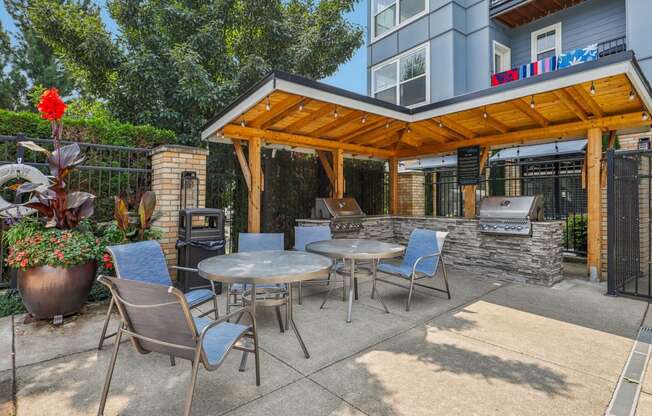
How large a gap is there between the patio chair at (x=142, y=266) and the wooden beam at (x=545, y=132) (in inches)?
237

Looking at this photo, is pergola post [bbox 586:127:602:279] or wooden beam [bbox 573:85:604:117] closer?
wooden beam [bbox 573:85:604:117]

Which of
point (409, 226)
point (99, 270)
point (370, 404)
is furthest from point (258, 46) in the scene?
point (370, 404)

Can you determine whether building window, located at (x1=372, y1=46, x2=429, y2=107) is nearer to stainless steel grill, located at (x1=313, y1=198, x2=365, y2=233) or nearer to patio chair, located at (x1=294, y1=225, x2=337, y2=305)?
stainless steel grill, located at (x1=313, y1=198, x2=365, y2=233)

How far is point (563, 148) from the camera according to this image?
24.4 ft

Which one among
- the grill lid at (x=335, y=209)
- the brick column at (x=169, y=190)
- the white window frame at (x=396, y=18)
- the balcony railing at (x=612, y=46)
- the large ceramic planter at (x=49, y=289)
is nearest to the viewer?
the large ceramic planter at (x=49, y=289)

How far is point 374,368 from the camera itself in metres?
2.41

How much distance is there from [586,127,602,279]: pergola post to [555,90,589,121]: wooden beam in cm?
32

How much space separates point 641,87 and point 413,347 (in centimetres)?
450

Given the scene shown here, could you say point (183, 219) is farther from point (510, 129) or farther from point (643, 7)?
point (643, 7)

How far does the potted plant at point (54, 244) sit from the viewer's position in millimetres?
3174

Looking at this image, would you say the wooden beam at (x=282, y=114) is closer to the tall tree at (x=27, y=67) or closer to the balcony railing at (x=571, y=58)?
the balcony railing at (x=571, y=58)

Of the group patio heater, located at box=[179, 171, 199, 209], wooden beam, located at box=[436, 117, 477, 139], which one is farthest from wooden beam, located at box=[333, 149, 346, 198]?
patio heater, located at box=[179, 171, 199, 209]

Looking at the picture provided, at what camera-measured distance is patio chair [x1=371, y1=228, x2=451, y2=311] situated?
3906 mm

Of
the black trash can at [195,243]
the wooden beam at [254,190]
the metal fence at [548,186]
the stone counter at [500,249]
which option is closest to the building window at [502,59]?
the metal fence at [548,186]
